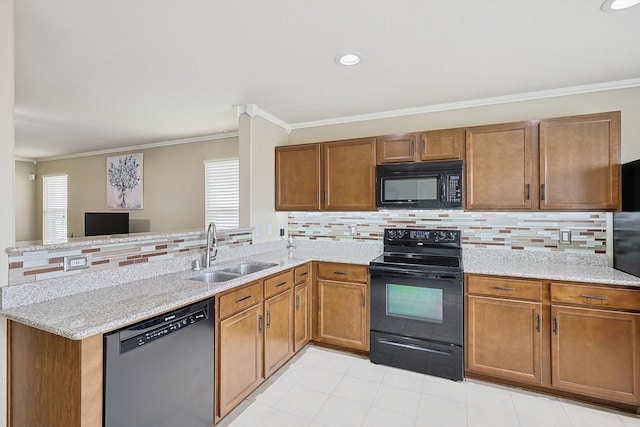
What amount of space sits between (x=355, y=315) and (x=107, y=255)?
2.04 m

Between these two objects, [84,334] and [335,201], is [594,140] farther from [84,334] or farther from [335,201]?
[84,334]

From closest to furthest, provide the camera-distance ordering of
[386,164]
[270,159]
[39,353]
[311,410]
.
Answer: [39,353], [311,410], [386,164], [270,159]

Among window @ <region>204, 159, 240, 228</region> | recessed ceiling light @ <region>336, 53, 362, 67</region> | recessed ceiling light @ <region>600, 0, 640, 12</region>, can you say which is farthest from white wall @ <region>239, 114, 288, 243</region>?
recessed ceiling light @ <region>600, 0, 640, 12</region>

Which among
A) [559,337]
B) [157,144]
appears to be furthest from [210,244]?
[157,144]

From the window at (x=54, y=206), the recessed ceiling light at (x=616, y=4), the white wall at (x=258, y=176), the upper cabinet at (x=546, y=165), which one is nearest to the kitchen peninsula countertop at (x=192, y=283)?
the white wall at (x=258, y=176)

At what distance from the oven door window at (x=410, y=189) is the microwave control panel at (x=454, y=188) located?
104 millimetres

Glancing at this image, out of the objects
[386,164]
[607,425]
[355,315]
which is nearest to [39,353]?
[355,315]

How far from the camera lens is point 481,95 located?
2.89 metres

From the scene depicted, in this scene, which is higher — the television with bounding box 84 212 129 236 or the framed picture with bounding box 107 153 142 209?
the framed picture with bounding box 107 153 142 209

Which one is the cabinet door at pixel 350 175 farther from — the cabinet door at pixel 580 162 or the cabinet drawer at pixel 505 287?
the cabinet door at pixel 580 162

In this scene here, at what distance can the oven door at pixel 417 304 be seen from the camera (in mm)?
2512

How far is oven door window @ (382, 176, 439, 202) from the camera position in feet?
9.32

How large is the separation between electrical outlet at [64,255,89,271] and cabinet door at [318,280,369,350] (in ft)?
6.18

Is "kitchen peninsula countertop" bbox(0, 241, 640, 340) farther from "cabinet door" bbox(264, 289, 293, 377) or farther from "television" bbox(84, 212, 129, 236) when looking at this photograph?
"television" bbox(84, 212, 129, 236)
